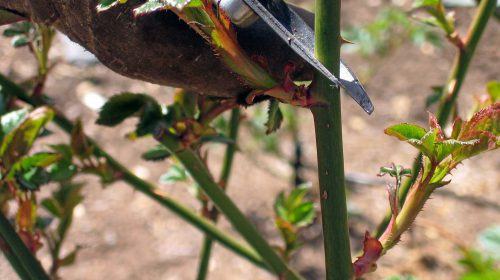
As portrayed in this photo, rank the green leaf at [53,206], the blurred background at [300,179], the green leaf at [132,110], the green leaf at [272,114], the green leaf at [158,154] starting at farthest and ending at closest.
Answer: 1. the blurred background at [300,179]
2. the green leaf at [53,206]
3. the green leaf at [158,154]
4. the green leaf at [132,110]
5. the green leaf at [272,114]

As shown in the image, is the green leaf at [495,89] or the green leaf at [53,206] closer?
the green leaf at [495,89]

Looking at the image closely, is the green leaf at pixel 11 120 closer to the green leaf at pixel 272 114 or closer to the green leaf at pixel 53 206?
the green leaf at pixel 53 206

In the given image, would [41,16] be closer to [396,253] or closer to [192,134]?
[192,134]

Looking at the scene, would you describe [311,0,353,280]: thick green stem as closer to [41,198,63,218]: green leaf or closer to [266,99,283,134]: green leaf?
[266,99,283,134]: green leaf

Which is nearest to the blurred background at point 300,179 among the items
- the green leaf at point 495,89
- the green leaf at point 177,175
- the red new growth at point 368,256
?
the green leaf at point 177,175

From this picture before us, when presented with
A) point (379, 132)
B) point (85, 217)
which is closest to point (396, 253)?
point (379, 132)

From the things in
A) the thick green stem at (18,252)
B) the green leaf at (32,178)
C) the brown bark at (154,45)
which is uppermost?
the brown bark at (154,45)
